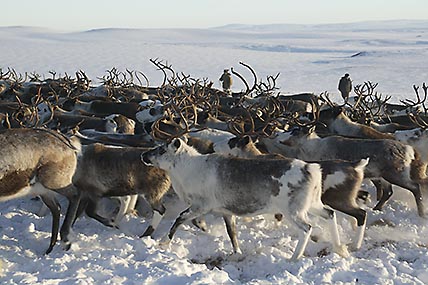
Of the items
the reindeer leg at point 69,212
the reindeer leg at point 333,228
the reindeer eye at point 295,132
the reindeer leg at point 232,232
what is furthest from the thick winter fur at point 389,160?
the reindeer leg at point 69,212

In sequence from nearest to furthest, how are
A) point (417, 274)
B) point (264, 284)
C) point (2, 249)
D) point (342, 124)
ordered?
point (264, 284) → point (417, 274) → point (2, 249) → point (342, 124)

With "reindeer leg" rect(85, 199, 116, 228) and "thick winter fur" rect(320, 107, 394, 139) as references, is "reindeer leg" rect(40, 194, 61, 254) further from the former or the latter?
"thick winter fur" rect(320, 107, 394, 139)

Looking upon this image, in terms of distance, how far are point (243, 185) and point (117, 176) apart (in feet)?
4.25

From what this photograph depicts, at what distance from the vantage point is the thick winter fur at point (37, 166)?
16.1 ft

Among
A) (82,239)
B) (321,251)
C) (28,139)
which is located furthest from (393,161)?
(28,139)

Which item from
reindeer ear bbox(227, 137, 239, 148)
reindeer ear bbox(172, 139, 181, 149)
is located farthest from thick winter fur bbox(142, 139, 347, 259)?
reindeer ear bbox(227, 137, 239, 148)

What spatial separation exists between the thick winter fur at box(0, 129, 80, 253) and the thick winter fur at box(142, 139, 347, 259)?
30.3 inches

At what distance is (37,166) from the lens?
5043mm

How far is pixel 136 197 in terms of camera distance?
6.16 m

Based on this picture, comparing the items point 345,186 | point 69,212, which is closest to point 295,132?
point 345,186

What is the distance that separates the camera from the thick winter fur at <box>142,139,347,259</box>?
498cm

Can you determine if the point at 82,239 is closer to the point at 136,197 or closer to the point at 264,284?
the point at 136,197

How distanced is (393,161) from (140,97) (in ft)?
24.4

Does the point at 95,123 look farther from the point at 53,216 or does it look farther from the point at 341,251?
the point at 341,251
